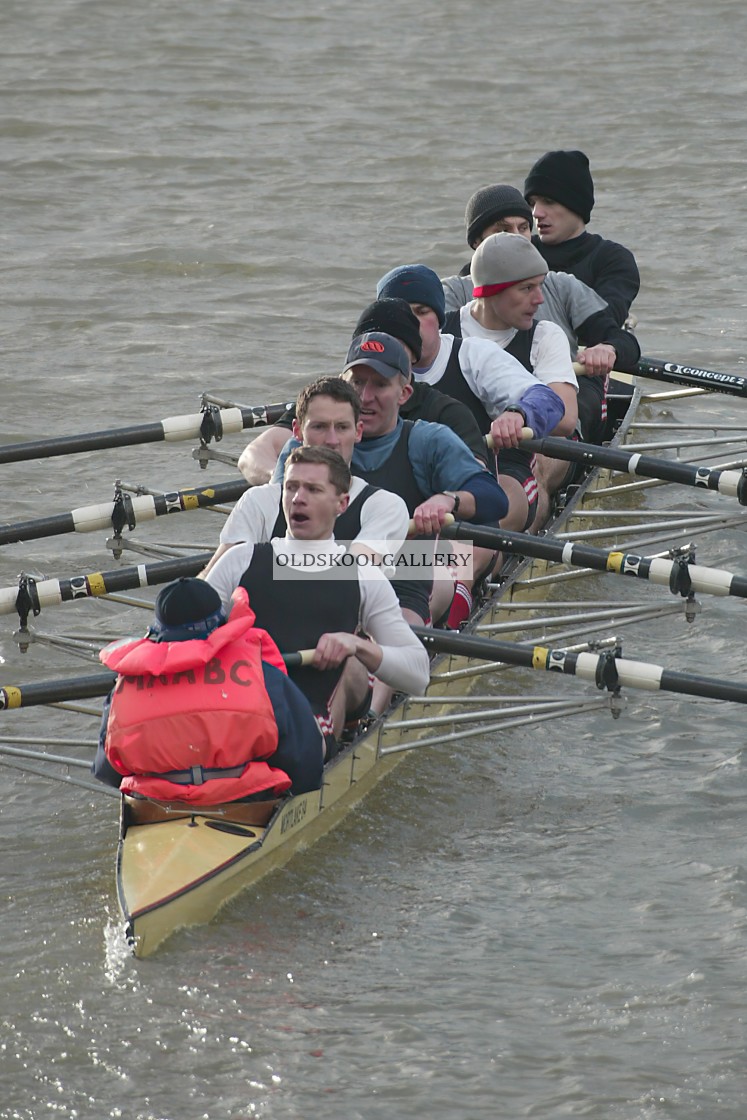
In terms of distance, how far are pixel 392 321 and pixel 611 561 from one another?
118 cm

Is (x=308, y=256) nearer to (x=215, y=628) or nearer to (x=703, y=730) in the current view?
(x=703, y=730)

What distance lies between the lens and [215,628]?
4785 millimetres

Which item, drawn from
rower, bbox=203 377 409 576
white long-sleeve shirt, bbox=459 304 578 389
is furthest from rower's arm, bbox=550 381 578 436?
rower, bbox=203 377 409 576

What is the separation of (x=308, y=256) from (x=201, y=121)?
137 inches

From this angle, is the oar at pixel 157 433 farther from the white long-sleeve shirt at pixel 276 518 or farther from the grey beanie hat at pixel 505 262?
the white long-sleeve shirt at pixel 276 518

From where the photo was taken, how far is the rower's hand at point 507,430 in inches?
262

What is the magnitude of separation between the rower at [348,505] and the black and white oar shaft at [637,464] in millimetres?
1383

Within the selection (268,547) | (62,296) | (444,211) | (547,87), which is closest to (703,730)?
(268,547)

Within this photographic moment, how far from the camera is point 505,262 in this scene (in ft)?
22.6

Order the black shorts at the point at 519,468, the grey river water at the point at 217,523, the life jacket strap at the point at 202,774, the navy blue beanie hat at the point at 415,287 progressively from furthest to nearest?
the black shorts at the point at 519,468, the navy blue beanie hat at the point at 415,287, the life jacket strap at the point at 202,774, the grey river water at the point at 217,523

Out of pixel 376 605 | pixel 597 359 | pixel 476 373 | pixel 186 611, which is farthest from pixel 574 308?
pixel 186 611

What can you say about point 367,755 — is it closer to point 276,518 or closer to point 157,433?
point 276,518

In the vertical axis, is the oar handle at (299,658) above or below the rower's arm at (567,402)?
below

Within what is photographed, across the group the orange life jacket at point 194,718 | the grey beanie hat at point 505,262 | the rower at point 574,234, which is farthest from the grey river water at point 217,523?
the grey beanie hat at point 505,262
